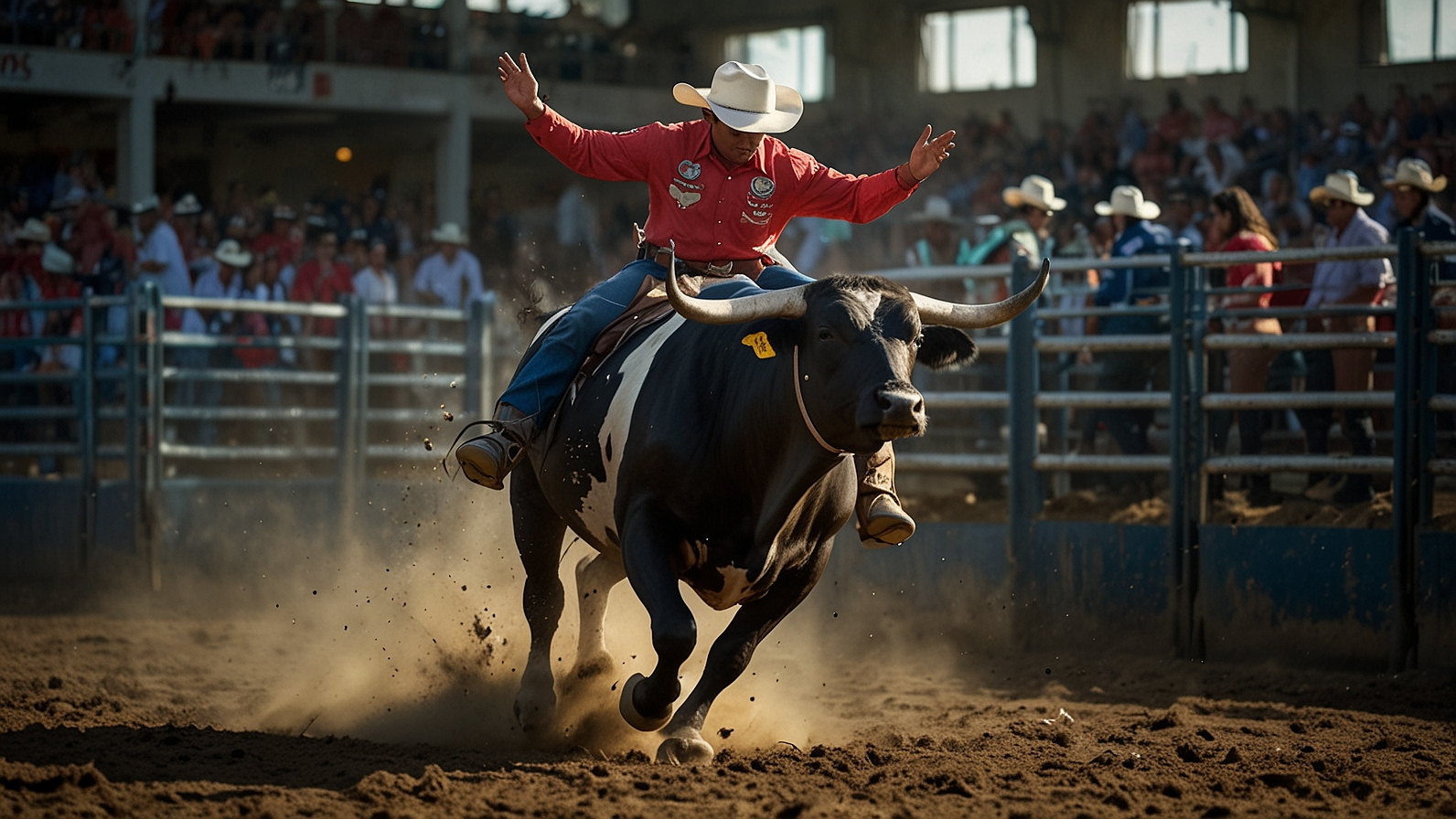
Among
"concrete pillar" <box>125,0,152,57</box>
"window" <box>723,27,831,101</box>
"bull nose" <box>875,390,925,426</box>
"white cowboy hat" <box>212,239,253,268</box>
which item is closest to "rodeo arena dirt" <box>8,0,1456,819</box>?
"bull nose" <box>875,390,925,426</box>

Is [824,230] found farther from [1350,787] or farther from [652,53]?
[1350,787]

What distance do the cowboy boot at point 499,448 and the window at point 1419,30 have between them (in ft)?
50.1

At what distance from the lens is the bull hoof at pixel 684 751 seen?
16.1 ft

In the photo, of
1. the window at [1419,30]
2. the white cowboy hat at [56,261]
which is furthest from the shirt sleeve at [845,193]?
the window at [1419,30]

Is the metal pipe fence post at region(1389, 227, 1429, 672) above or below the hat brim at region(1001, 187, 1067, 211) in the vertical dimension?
below

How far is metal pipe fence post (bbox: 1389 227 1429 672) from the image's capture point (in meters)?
6.82

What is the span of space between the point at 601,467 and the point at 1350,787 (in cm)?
253

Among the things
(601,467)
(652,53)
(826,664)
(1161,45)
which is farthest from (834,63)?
(601,467)

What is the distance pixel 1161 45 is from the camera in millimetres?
20734

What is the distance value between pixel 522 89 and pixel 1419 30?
15.5 m

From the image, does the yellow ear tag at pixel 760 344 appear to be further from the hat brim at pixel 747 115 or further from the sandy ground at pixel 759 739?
the sandy ground at pixel 759 739

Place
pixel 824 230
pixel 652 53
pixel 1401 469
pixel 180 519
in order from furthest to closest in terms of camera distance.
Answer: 1. pixel 652 53
2. pixel 824 230
3. pixel 180 519
4. pixel 1401 469

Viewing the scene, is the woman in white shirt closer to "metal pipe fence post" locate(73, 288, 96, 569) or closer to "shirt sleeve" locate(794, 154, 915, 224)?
"metal pipe fence post" locate(73, 288, 96, 569)

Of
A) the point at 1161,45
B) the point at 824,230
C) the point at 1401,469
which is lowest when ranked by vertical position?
the point at 1401,469
